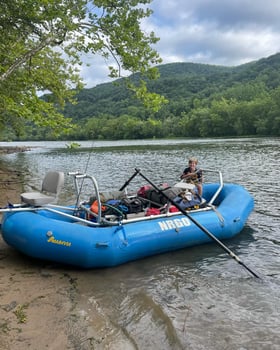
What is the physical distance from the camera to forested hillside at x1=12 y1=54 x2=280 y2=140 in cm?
7762

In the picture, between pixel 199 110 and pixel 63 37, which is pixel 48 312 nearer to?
pixel 63 37

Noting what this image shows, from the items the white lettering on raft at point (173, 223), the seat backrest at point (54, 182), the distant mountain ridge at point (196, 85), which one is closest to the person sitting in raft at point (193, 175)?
the white lettering on raft at point (173, 223)

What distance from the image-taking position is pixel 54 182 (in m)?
6.59

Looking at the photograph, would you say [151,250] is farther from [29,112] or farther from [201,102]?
[201,102]

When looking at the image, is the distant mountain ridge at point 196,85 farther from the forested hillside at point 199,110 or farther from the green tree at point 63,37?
the green tree at point 63,37

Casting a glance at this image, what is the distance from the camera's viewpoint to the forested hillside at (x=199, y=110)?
255 ft

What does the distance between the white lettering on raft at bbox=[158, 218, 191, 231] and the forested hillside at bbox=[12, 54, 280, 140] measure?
108 feet

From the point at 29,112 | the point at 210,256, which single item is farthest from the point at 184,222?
the point at 29,112

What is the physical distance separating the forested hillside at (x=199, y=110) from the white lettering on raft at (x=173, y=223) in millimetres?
32868

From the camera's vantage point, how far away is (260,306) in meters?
5.14

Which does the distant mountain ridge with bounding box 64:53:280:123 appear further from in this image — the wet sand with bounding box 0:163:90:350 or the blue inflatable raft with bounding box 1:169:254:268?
the wet sand with bounding box 0:163:90:350

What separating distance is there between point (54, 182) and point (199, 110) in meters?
93.2

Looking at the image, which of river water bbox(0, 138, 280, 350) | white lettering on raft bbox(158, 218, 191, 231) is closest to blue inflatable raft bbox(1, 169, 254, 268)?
white lettering on raft bbox(158, 218, 191, 231)

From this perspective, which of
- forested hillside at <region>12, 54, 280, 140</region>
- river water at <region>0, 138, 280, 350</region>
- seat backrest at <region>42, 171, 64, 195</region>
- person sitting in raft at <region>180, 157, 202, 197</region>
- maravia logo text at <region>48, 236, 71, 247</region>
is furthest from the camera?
forested hillside at <region>12, 54, 280, 140</region>
